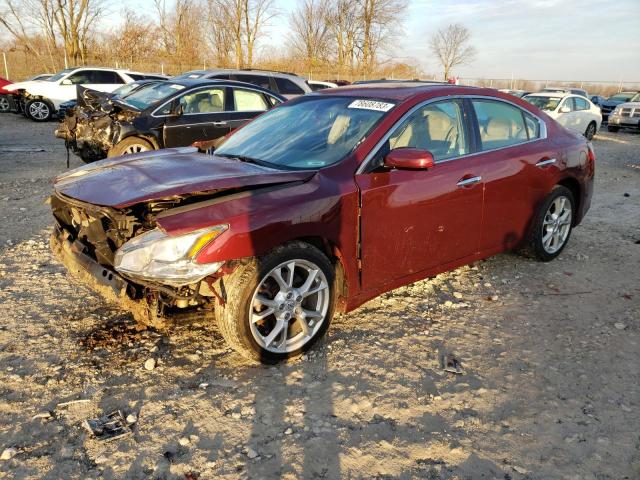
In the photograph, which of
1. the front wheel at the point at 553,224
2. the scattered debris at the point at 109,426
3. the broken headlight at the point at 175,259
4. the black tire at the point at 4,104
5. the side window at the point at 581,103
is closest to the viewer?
the scattered debris at the point at 109,426

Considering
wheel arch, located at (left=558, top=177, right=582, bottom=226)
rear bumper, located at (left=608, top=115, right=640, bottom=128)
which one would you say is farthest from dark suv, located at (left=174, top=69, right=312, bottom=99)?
rear bumper, located at (left=608, top=115, right=640, bottom=128)

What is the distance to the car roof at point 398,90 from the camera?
3.84 m

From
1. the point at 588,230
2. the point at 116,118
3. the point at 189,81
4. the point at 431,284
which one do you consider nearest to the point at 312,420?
the point at 431,284

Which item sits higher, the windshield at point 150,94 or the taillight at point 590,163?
the windshield at point 150,94

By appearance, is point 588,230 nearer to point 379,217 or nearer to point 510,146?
point 510,146

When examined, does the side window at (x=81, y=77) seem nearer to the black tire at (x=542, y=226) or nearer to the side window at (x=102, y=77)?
the side window at (x=102, y=77)

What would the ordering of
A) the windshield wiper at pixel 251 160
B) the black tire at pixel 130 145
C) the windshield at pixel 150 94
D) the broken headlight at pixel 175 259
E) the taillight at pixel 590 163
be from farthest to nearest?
1. the windshield at pixel 150 94
2. the black tire at pixel 130 145
3. the taillight at pixel 590 163
4. the windshield wiper at pixel 251 160
5. the broken headlight at pixel 175 259

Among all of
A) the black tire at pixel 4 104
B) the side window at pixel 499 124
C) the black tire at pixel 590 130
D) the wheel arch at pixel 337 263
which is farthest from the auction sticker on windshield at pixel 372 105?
the black tire at pixel 4 104

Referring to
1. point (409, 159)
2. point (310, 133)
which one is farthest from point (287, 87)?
point (409, 159)

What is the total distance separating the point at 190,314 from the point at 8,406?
105 cm

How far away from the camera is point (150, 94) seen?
902 centimetres

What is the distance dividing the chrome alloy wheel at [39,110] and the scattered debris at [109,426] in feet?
57.8

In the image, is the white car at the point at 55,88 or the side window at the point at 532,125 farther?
the white car at the point at 55,88

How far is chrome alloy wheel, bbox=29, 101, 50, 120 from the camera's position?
1714 cm
